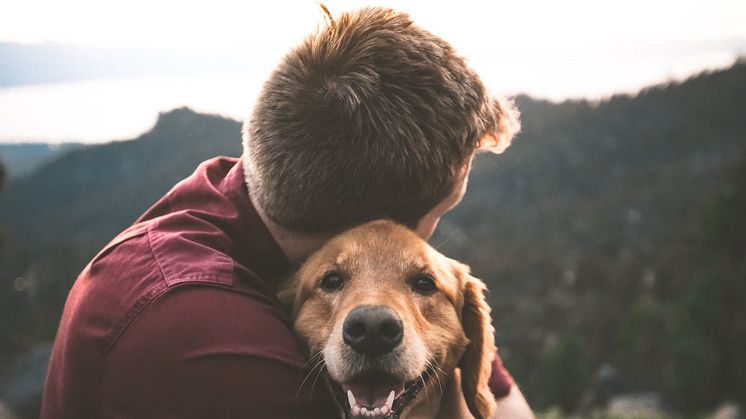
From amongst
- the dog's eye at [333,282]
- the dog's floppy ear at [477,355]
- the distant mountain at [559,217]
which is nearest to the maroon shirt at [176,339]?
the dog's eye at [333,282]

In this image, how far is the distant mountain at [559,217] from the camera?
3225 centimetres

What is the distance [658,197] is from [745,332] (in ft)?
221

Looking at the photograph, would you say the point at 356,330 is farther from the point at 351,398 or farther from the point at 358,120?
the point at 358,120

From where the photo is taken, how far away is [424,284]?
3.37 m

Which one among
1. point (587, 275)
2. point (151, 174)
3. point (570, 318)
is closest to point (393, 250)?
point (151, 174)

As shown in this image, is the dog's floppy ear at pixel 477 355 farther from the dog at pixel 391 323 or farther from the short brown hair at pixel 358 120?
the short brown hair at pixel 358 120

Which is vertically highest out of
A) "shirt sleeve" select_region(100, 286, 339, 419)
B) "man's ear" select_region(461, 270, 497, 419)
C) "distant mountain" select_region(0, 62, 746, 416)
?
"shirt sleeve" select_region(100, 286, 339, 419)

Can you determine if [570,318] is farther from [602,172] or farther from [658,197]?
[602,172]

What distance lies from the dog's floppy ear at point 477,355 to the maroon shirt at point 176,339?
917mm

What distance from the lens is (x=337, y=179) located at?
298 centimetres

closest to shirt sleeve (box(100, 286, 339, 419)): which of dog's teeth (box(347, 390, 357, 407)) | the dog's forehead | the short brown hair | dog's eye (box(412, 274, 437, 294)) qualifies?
dog's teeth (box(347, 390, 357, 407))

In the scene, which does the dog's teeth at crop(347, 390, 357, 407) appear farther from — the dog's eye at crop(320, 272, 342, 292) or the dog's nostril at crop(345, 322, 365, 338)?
the dog's eye at crop(320, 272, 342, 292)

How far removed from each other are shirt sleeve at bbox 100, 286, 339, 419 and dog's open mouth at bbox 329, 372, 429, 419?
400 millimetres

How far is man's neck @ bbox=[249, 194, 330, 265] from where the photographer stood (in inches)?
126
